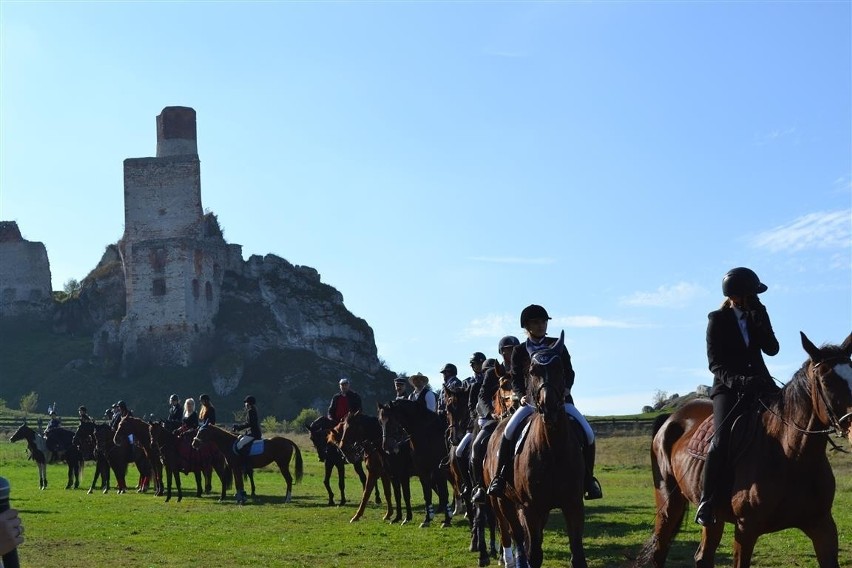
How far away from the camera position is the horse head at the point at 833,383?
754cm

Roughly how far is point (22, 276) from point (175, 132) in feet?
68.0

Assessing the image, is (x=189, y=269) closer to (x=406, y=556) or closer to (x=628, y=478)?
(x=628, y=478)

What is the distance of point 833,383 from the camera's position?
7672 mm

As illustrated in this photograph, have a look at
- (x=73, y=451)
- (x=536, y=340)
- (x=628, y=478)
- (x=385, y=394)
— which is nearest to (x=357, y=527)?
(x=536, y=340)

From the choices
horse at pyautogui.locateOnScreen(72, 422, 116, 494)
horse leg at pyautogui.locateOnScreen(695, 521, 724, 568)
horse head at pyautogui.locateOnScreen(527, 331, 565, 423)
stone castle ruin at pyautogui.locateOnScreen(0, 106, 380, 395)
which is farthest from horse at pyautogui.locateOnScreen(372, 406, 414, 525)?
stone castle ruin at pyautogui.locateOnScreen(0, 106, 380, 395)

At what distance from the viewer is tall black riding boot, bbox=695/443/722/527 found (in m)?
8.69

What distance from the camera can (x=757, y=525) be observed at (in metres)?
8.31

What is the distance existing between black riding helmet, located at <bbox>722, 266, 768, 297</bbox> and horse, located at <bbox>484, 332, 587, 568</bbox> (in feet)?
4.93

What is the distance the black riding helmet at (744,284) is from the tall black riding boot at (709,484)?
122 centimetres

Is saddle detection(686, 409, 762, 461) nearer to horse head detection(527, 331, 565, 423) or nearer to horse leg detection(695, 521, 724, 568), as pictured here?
horse leg detection(695, 521, 724, 568)

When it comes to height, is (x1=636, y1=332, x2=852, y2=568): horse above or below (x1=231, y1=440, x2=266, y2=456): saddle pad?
below

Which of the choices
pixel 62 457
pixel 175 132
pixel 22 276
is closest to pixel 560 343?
pixel 62 457

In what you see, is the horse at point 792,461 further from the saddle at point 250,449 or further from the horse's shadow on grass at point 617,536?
the saddle at point 250,449

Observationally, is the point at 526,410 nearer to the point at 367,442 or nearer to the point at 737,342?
the point at 737,342
